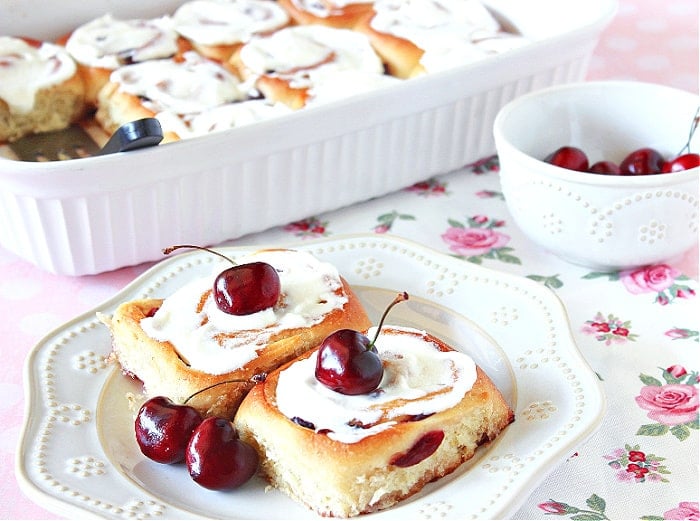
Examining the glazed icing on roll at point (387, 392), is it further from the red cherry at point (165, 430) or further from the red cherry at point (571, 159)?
the red cherry at point (571, 159)

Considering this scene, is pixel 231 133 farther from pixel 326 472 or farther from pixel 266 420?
pixel 326 472

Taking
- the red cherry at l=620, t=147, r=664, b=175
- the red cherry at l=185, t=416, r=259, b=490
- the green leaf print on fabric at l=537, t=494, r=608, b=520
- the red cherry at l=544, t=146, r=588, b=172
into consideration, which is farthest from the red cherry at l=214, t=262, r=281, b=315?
the red cherry at l=620, t=147, r=664, b=175

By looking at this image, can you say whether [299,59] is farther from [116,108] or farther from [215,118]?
[116,108]

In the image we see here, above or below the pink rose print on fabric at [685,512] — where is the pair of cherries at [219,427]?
above

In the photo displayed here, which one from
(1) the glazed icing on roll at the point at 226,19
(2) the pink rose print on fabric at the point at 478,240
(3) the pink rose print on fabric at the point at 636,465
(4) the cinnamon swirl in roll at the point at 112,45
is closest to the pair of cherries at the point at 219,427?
(3) the pink rose print on fabric at the point at 636,465

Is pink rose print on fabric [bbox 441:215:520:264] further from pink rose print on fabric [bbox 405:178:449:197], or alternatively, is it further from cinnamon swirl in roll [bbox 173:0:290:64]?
cinnamon swirl in roll [bbox 173:0:290:64]

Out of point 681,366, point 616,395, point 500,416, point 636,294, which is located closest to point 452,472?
point 500,416

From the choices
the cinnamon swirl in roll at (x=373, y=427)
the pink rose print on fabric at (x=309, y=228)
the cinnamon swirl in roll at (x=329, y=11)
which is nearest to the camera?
the cinnamon swirl in roll at (x=373, y=427)
